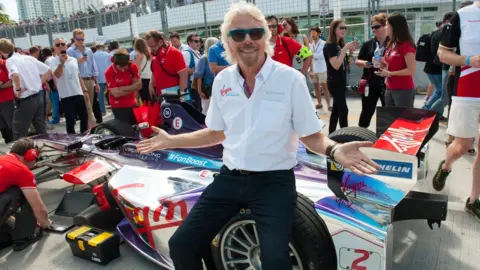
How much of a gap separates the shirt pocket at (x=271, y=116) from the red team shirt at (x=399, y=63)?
3073 mm

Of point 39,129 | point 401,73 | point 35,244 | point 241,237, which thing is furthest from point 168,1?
point 241,237

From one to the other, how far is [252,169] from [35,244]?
2.58 meters

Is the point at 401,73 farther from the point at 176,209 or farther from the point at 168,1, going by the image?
the point at 168,1

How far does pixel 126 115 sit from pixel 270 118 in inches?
175

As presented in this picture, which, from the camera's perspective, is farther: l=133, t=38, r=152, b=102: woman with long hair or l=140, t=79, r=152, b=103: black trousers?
l=140, t=79, r=152, b=103: black trousers

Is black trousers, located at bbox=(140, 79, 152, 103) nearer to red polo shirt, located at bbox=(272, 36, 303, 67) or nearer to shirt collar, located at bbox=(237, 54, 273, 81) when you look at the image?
red polo shirt, located at bbox=(272, 36, 303, 67)

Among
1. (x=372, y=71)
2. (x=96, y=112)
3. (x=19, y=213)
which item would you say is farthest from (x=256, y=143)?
(x=96, y=112)

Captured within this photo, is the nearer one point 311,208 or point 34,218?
point 311,208

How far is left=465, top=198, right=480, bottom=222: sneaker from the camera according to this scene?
3.60 metres

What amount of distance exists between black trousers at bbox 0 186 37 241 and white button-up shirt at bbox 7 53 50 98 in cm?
316

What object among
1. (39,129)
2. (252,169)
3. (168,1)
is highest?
(168,1)

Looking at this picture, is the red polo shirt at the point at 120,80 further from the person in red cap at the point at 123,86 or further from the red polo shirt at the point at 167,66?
the red polo shirt at the point at 167,66

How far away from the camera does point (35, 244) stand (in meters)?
3.82

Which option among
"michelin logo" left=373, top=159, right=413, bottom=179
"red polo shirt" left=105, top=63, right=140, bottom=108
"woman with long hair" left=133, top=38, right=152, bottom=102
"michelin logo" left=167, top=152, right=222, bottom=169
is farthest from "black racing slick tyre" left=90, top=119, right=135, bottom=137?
"michelin logo" left=373, top=159, right=413, bottom=179
